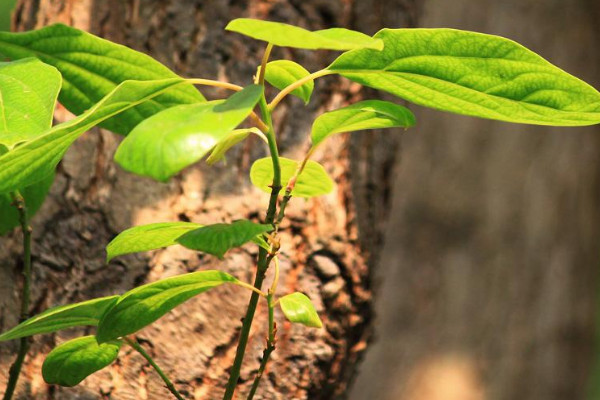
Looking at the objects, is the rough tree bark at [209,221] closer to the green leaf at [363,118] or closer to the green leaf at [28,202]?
the green leaf at [28,202]

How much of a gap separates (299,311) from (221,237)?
0.37 feet

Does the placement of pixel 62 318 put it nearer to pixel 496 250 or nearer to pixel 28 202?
pixel 28 202

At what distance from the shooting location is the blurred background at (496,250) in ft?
7.87

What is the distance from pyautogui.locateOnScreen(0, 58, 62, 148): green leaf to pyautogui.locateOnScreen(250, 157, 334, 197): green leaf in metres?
0.18

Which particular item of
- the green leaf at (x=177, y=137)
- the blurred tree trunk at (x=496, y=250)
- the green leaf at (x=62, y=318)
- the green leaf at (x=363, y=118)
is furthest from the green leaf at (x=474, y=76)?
the blurred tree trunk at (x=496, y=250)

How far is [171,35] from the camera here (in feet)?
3.31

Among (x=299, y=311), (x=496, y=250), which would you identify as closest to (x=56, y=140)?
(x=299, y=311)

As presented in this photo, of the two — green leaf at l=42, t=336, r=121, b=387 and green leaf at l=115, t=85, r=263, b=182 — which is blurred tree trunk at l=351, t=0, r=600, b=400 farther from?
green leaf at l=115, t=85, r=263, b=182

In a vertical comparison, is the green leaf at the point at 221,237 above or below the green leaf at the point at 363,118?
below

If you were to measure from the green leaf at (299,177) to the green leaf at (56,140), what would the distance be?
152mm

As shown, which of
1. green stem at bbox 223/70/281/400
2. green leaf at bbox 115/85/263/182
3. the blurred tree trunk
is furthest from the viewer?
the blurred tree trunk

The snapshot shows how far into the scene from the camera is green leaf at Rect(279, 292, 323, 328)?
57 cm

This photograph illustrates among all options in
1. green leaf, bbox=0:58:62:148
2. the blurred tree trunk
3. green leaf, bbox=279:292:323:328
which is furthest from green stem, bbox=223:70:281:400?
the blurred tree trunk

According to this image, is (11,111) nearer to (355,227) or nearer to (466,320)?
(355,227)
